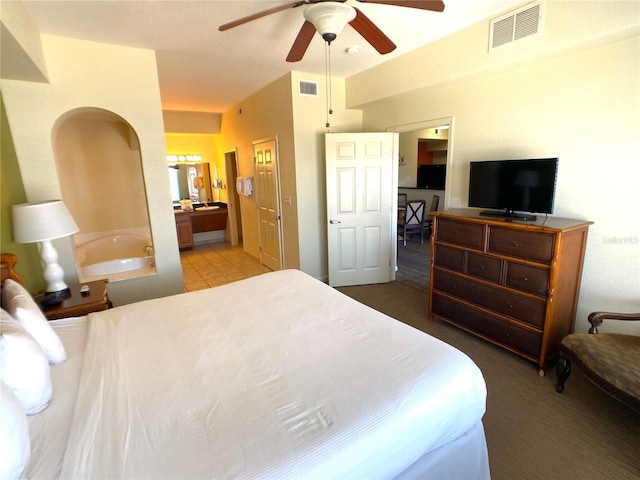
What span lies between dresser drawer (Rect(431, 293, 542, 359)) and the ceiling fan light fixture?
2385mm

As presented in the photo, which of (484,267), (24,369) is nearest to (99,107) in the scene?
(24,369)

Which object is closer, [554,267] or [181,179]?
[554,267]

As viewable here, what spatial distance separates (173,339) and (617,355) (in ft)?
8.26

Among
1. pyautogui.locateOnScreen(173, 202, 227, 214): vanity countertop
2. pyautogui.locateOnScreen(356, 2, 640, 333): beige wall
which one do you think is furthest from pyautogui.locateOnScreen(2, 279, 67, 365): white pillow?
pyautogui.locateOnScreen(173, 202, 227, 214): vanity countertop

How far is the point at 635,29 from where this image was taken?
196cm

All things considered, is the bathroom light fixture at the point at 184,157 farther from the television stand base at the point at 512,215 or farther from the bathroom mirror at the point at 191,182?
the television stand base at the point at 512,215

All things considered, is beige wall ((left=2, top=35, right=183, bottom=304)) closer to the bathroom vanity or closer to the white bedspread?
the white bedspread

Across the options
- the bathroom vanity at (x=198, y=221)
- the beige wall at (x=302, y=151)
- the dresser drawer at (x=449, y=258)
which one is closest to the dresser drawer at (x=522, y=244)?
the dresser drawer at (x=449, y=258)

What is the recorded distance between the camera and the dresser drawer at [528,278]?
7.30 ft

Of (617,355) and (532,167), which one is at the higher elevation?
(532,167)

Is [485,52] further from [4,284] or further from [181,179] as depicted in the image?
[181,179]

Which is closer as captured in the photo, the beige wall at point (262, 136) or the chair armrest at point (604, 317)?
the chair armrest at point (604, 317)

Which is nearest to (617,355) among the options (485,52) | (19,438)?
(485,52)

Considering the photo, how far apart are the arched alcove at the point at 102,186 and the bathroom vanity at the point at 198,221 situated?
1.21 meters
